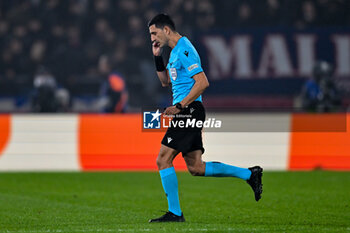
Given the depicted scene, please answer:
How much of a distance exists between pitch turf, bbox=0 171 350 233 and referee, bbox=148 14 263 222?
1.38 ft

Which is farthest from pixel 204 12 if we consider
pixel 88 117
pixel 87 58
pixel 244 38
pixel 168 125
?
pixel 168 125

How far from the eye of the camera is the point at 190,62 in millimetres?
6535

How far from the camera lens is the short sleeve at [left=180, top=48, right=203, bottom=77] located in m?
A: 6.52

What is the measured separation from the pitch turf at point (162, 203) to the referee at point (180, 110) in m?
0.42

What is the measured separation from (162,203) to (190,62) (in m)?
2.58

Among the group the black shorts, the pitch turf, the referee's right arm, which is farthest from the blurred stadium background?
the black shorts

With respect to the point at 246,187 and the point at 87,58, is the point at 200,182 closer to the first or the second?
the point at 246,187

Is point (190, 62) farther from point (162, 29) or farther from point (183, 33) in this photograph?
point (183, 33)

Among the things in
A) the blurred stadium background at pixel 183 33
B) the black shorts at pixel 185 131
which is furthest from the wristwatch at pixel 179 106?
the blurred stadium background at pixel 183 33

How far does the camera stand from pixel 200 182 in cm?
1120

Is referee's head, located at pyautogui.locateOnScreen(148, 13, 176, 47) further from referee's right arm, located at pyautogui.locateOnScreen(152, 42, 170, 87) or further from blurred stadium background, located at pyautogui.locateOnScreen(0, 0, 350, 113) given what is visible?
blurred stadium background, located at pyautogui.locateOnScreen(0, 0, 350, 113)

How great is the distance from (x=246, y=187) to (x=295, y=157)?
2566mm

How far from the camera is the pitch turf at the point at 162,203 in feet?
21.3

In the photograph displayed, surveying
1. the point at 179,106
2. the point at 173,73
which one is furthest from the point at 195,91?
the point at 173,73
